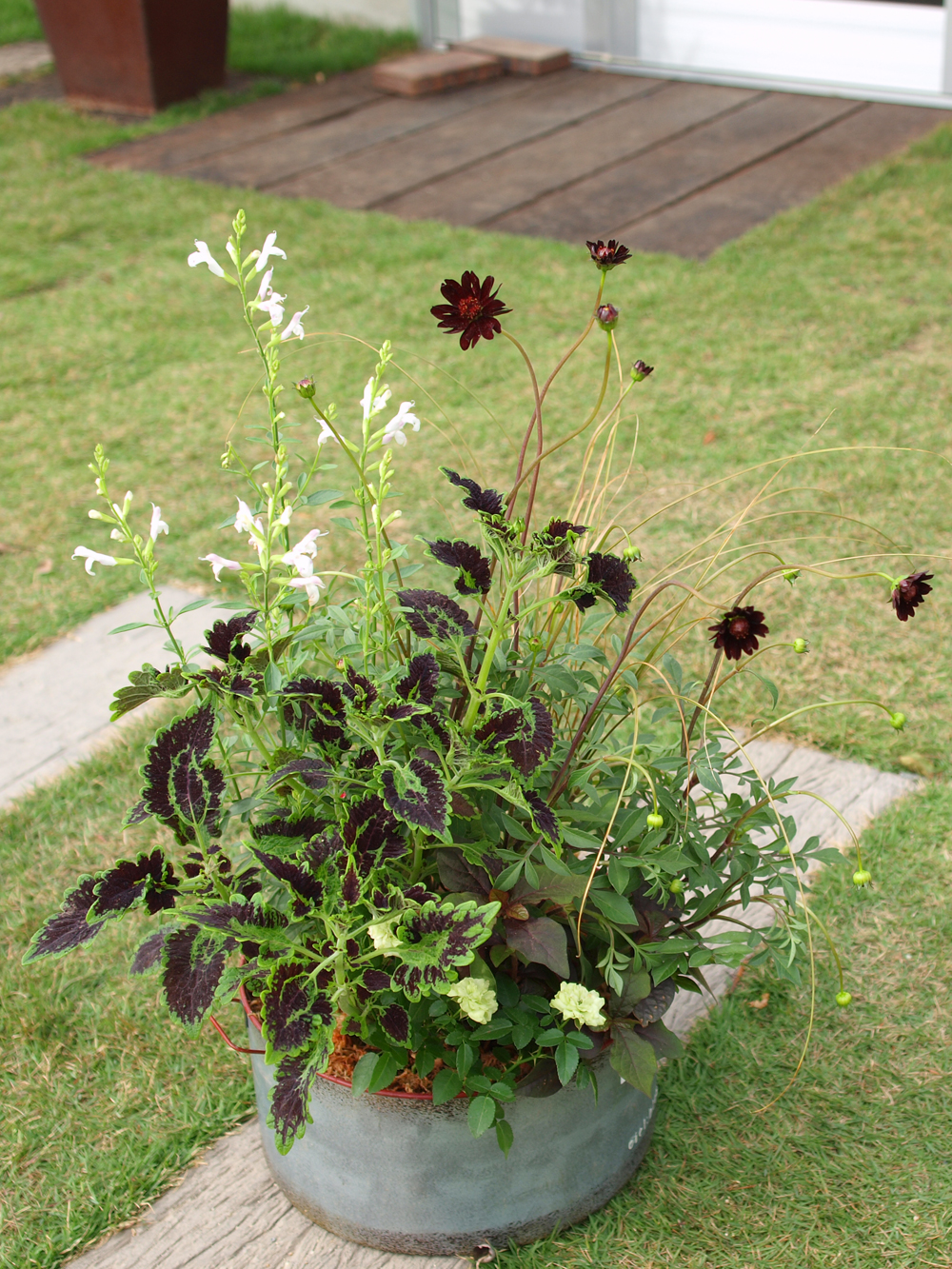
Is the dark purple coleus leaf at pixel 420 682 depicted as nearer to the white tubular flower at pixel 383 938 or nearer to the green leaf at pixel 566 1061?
the white tubular flower at pixel 383 938

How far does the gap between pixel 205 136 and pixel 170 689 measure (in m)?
5.97

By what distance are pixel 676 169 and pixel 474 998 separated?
5192 millimetres

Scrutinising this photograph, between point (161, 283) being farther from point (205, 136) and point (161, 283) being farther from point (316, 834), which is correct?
point (316, 834)

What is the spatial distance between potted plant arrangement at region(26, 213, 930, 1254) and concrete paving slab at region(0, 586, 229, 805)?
1.25 m

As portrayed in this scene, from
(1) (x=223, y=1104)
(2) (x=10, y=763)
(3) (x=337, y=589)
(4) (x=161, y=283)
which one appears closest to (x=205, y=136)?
(4) (x=161, y=283)

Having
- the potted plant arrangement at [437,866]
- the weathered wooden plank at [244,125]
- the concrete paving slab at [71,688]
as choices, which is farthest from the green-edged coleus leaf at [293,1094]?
the weathered wooden plank at [244,125]

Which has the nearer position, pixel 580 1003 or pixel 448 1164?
pixel 580 1003

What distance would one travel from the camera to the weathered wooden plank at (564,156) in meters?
5.71

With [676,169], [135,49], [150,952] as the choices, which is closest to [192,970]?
[150,952]

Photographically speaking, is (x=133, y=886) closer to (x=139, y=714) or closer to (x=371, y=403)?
(x=371, y=403)

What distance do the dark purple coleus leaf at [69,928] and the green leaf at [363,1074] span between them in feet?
1.15

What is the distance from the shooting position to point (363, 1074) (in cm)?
154

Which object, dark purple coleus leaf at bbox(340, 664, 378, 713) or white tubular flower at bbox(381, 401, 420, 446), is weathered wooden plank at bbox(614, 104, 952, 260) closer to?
white tubular flower at bbox(381, 401, 420, 446)

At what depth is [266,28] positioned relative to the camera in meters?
8.58
